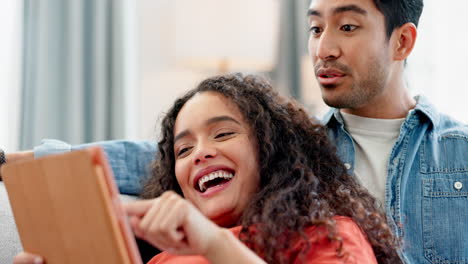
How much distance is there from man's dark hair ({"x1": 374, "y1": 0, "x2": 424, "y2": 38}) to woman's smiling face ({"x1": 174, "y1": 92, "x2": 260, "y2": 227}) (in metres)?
0.60

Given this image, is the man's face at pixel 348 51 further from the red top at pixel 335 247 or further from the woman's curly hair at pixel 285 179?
the red top at pixel 335 247

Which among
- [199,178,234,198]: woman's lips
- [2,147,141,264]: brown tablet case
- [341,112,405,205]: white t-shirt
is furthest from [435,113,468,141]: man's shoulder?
[2,147,141,264]: brown tablet case

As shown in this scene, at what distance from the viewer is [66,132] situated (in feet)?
8.97

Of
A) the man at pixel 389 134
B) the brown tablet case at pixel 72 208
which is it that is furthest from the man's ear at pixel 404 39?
the brown tablet case at pixel 72 208

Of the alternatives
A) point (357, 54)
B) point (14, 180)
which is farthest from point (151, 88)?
point (14, 180)

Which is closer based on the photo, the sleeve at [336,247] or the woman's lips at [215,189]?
the sleeve at [336,247]

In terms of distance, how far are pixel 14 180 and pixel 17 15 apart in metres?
2.02

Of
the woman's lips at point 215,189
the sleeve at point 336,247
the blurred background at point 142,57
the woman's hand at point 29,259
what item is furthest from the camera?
the blurred background at point 142,57

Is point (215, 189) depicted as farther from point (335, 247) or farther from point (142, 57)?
point (142, 57)

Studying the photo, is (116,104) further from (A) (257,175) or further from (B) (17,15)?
(A) (257,175)

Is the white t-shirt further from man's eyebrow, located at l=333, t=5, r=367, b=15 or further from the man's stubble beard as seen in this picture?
man's eyebrow, located at l=333, t=5, r=367, b=15

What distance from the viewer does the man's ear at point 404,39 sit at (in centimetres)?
164

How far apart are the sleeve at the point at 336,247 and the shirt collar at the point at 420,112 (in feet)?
1.92

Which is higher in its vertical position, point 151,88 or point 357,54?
point 357,54
